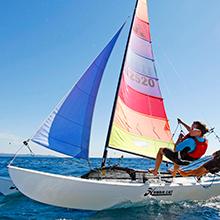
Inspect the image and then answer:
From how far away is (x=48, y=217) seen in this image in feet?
21.8

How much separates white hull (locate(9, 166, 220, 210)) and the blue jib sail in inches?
47.1

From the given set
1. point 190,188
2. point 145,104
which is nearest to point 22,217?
point 190,188

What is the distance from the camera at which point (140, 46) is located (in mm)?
11062

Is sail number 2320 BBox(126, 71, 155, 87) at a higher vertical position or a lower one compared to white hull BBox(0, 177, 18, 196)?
higher

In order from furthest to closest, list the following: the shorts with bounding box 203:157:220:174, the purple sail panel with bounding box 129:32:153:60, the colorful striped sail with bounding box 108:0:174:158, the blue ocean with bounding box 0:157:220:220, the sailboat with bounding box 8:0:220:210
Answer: the purple sail panel with bounding box 129:32:153:60, the colorful striped sail with bounding box 108:0:174:158, the shorts with bounding box 203:157:220:174, the blue ocean with bounding box 0:157:220:220, the sailboat with bounding box 8:0:220:210

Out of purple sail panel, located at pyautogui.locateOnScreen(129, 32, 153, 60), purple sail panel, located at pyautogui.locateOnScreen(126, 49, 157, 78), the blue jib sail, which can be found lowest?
the blue jib sail

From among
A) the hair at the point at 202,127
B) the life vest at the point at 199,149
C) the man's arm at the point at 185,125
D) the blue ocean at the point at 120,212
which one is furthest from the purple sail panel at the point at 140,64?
the blue ocean at the point at 120,212

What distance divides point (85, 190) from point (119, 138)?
2578 mm

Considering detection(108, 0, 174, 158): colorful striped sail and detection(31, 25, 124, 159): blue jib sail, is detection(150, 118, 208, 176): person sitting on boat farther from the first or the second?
detection(31, 25, 124, 159): blue jib sail

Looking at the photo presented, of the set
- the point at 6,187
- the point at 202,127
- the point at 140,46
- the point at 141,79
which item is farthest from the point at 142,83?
the point at 6,187

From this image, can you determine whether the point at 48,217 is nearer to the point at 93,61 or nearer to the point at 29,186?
the point at 29,186

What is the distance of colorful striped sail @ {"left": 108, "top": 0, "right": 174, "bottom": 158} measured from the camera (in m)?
9.19

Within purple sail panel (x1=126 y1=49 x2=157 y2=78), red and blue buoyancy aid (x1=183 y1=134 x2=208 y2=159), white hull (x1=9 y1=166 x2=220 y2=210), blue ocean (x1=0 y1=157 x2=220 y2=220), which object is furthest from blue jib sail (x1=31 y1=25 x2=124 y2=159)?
red and blue buoyancy aid (x1=183 y1=134 x2=208 y2=159)

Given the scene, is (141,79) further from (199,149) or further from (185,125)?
(199,149)
